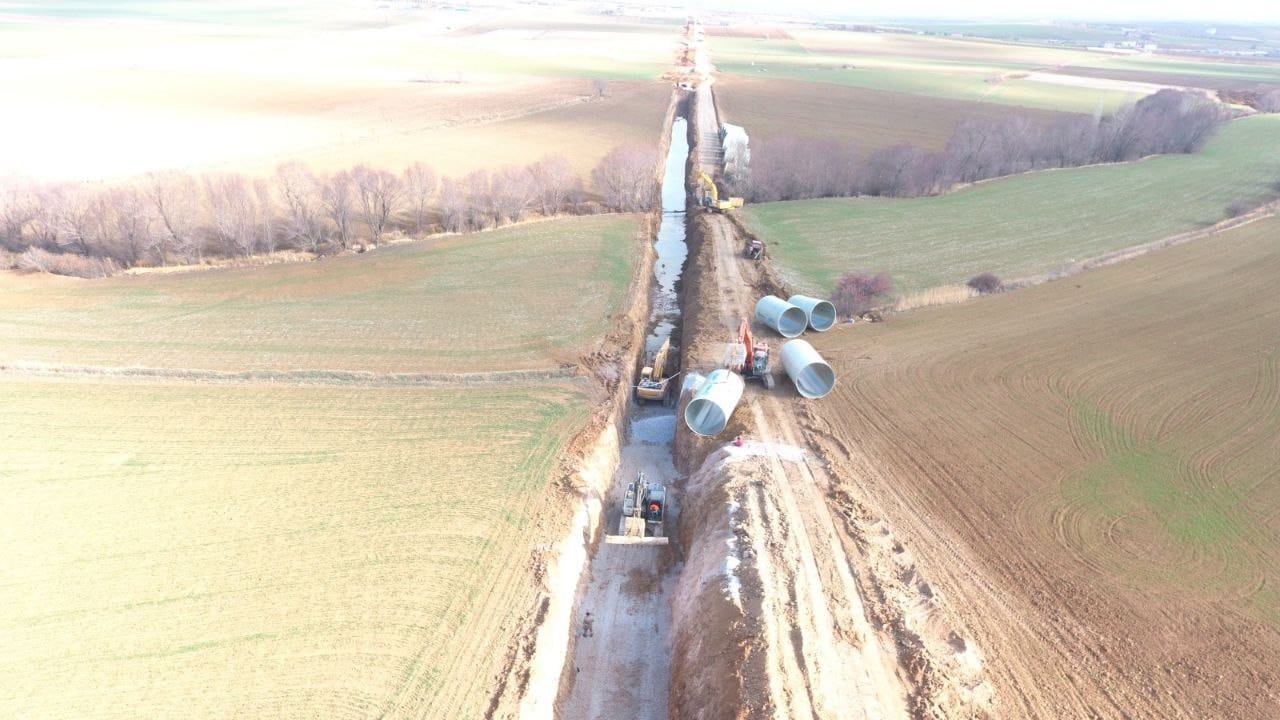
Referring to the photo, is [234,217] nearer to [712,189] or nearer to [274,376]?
[274,376]

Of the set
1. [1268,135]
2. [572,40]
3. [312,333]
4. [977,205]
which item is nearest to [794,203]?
[977,205]

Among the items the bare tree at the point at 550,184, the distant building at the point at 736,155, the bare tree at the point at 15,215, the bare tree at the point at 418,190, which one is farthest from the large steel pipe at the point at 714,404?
the bare tree at the point at 15,215

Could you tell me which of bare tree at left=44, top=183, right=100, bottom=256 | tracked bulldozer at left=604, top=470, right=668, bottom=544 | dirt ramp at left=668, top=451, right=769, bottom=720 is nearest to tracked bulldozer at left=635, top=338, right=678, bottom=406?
tracked bulldozer at left=604, top=470, right=668, bottom=544

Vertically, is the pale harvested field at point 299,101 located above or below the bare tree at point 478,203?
above

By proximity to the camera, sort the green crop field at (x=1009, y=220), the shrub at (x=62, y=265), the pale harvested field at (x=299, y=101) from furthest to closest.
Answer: the pale harvested field at (x=299, y=101) < the green crop field at (x=1009, y=220) < the shrub at (x=62, y=265)

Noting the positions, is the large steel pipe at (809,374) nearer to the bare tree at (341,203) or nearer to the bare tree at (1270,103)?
the bare tree at (341,203)

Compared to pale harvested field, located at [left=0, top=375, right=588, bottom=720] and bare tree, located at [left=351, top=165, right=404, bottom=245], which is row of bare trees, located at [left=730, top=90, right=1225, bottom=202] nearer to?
bare tree, located at [left=351, top=165, right=404, bottom=245]
